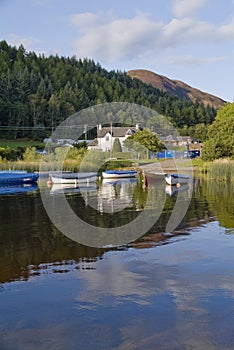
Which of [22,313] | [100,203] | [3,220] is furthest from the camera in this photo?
→ [100,203]

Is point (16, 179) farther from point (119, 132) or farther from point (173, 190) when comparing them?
point (119, 132)

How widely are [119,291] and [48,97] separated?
127206 mm

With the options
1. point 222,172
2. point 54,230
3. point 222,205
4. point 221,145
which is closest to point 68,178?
point 222,172

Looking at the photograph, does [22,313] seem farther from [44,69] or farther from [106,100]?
[44,69]

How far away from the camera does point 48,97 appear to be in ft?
433

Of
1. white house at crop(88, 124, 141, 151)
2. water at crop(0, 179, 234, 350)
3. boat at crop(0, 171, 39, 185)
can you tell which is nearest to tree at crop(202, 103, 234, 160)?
boat at crop(0, 171, 39, 185)

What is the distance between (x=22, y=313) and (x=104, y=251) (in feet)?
18.0

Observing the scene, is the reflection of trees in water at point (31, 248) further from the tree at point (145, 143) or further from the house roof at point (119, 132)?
the house roof at point (119, 132)

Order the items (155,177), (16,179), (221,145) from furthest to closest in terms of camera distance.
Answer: (221,145) < (155,177) < (16,179)

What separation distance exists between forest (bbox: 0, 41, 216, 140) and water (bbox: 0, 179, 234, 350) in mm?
87690

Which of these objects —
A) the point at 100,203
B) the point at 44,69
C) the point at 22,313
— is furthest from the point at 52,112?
the point at 22,313

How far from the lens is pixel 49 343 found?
7.10m

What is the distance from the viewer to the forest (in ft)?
350

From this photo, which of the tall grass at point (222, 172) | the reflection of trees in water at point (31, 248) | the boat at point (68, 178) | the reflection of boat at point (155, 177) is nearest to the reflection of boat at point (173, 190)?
the tall grass at point (222, 172)
